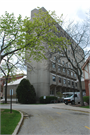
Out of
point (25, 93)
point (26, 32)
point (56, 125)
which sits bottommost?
point (25, 93)

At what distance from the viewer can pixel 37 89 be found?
1510 inches

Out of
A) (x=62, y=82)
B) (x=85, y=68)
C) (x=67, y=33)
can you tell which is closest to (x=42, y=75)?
(x=62, y=82)

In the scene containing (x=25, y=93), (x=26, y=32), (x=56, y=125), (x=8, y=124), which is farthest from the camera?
(x=25, y=93)

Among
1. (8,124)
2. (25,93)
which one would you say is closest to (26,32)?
(8,124)

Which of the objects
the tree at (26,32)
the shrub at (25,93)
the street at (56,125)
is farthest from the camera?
the shrub at (25,93)

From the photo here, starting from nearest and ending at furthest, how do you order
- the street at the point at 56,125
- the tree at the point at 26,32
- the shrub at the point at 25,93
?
the street at the point at 56,125, the tree at the point at 26,32, the shrub at the point at 25,93

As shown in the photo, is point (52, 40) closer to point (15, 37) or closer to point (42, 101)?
point (15, 37)

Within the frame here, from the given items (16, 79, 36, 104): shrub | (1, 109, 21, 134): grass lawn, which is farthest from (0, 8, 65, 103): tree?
(16, 79, 36, 104): shrub

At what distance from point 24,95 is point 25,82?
3.27 meters

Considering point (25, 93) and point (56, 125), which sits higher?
point (56, 125)

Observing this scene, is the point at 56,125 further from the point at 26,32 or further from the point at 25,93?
the point at 25,93

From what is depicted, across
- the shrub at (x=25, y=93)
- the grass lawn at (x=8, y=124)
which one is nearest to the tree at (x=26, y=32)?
the grass lawn at (x=8, y=124)

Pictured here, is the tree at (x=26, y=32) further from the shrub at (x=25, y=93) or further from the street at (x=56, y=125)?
the shrub at (x=25, y=93)

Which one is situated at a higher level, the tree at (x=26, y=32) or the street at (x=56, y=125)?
the tree at (x=26, y=32)
